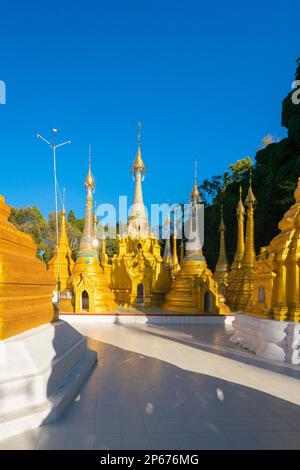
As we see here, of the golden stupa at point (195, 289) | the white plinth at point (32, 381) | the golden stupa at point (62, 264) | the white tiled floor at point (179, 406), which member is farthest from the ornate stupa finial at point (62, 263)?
the white plinth at point (32, 381)

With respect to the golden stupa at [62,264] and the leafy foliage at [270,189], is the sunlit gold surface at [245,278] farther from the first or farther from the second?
the golden stupa at [62,264]

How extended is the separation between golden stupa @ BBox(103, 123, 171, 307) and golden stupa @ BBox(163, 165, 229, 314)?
1.99m

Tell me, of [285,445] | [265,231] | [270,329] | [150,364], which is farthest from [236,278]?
[285,445]

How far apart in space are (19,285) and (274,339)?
19.4 ft

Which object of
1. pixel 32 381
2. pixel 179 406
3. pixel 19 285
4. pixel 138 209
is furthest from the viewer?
pixel 138 209

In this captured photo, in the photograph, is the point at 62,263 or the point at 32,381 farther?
the point at 62,263

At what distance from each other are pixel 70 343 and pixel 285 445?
3692 millimetres

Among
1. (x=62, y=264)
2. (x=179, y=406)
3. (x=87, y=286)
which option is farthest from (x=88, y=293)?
(x=179, y=406)

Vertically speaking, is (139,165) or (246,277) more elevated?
(139,165)

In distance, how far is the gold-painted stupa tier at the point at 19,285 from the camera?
14.0 feet

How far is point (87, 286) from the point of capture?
50.6 ft

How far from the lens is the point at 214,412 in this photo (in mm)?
4250

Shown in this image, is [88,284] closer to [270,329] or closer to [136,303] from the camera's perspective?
[136,303]

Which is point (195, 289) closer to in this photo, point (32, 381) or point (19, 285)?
point (19, 285)
